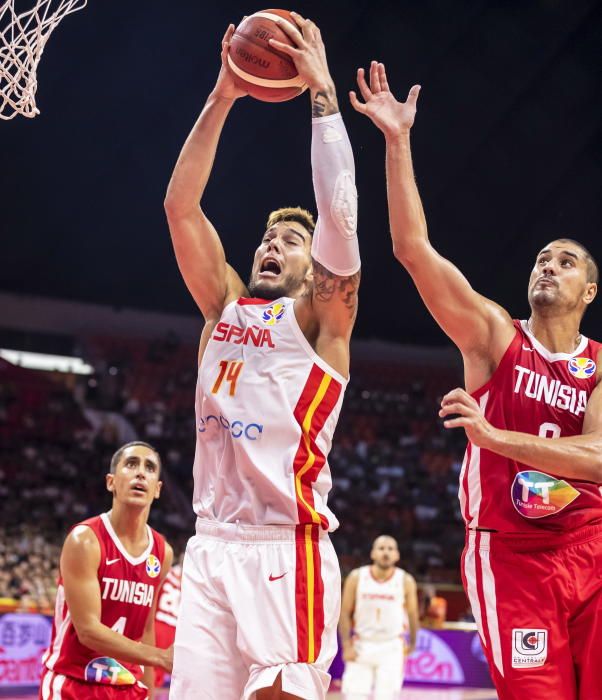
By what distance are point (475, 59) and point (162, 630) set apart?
13949mm

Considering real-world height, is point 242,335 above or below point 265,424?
above

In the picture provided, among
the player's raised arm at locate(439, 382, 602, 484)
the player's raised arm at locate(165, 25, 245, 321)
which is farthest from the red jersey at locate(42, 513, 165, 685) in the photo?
the player's raised arm at locate(439, 382, 602, 484)

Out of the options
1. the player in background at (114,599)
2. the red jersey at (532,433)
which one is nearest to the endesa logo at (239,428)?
the red jersey at (532,433)

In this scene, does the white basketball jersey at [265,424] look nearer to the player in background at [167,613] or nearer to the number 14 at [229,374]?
the number 14 at [229,374]

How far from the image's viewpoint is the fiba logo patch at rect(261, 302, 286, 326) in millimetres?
3748

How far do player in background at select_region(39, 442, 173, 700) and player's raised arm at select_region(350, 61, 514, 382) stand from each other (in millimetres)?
1964

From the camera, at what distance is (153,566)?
5.43 meters

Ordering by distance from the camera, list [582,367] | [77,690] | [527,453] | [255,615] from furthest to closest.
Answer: [77,690], [582,367], [527,453], [255,615]

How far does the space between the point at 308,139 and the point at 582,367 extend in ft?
51.9

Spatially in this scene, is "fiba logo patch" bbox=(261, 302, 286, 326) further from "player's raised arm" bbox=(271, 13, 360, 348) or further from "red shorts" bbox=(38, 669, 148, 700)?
"red shorts" bbox=(38, 669, 148, 700)

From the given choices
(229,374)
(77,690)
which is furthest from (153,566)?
(229,374)

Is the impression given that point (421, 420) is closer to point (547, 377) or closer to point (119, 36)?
point (119, 36)

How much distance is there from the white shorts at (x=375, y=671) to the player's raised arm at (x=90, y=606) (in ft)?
18.4

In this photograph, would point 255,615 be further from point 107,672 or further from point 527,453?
point 107,672
